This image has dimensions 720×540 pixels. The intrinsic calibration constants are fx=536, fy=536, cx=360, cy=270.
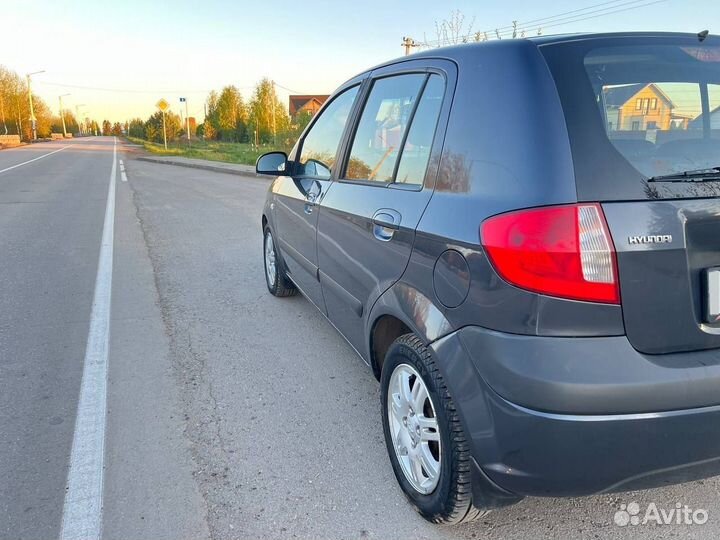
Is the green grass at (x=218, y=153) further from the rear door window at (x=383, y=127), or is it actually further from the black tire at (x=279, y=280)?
the rear door window at (x=383, y=127)

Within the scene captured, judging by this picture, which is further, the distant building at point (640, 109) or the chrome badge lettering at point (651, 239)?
the distant building at point (640, 109)

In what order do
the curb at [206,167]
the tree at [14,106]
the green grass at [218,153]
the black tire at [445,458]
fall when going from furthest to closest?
the tree at [14,106], the green grass at [218,153], the curb at [206,167], the black tire at [445,458]

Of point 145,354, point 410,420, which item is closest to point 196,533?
point 410,420

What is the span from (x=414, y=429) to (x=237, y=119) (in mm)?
65172

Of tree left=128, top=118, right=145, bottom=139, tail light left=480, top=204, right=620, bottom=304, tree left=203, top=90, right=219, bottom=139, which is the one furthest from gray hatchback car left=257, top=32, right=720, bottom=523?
tree left=128, top=118, right=145, bottom=139

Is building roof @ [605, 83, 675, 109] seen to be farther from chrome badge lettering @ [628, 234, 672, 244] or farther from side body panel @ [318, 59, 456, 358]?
side body panel @ [318, 59, 456, 358]

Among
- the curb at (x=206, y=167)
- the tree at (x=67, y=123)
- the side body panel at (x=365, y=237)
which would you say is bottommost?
the side body panel at (x=365, y=237)

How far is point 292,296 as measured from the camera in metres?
5.05

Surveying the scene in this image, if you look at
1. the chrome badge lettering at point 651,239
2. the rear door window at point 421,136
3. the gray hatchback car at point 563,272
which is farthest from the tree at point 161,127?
the chrome badge lettering at point 651,239

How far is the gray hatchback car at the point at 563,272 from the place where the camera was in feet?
5.20

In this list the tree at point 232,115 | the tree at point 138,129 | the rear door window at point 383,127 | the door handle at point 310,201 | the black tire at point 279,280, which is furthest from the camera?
the tree at point 138,129

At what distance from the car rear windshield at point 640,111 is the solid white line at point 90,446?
7.31ft

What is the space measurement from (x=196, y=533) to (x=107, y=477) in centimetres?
61

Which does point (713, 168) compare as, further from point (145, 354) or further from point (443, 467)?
point (145, 354)
